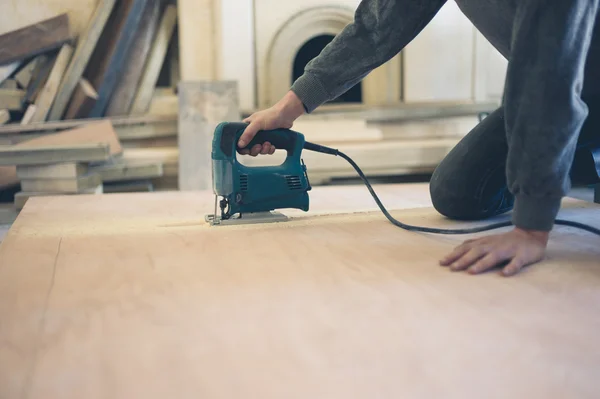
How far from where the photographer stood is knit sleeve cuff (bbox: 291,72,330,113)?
59.4 inches

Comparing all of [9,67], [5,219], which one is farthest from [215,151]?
[9,67]

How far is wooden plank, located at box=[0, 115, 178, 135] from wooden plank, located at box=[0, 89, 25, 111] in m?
0.22

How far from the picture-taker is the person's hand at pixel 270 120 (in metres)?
1.46

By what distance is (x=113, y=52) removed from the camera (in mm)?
3711

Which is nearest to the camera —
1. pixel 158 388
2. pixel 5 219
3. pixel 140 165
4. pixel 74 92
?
pixel 158 388

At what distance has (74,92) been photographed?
374 cm

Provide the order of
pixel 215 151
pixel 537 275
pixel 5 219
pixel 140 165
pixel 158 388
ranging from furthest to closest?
pixel 140 165
pixel 5 219
pixel 215 151
pixel 537 275
pixel 158 388

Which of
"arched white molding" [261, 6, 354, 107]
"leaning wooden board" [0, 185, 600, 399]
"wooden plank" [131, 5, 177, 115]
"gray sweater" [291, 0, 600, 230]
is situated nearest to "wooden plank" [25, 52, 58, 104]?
"wooden plank" [131, 5, 177, 115]

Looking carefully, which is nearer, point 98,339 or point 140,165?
point 98,339

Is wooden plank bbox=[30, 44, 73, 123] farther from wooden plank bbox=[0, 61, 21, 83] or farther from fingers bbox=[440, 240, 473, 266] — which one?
fingers bbox=[440, 240, 473, 266]

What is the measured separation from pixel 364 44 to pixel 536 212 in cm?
64

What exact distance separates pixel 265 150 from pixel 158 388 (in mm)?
958

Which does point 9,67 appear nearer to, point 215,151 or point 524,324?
point 215,151

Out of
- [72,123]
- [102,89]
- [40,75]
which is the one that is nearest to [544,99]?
[72,123]
